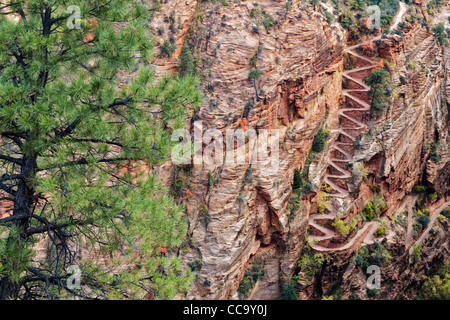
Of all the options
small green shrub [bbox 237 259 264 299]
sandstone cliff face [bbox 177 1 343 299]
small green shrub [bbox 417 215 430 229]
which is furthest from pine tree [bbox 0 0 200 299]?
small green shrub [bbox 417 215 430 229]

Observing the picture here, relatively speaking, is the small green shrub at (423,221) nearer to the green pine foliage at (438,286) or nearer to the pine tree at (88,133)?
the green pine foliage at (438,286)

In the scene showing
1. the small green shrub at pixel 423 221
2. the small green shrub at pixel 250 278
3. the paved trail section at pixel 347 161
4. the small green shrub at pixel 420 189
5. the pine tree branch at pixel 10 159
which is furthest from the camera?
the small green shrub at pixel 420 189

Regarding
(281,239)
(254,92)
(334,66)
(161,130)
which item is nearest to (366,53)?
(334,66)

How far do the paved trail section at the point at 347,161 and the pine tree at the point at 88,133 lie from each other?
17.2 metres

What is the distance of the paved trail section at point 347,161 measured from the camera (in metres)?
23.8

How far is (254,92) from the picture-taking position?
69.9ft

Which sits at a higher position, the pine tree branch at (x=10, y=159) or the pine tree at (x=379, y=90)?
the pine tree at (x=379, y=90)

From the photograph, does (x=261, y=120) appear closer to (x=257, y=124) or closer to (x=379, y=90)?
(x=257, y=124)

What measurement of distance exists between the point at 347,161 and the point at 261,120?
6.28m

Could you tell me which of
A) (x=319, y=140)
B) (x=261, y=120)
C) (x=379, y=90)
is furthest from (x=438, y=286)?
(x=261, y=120)

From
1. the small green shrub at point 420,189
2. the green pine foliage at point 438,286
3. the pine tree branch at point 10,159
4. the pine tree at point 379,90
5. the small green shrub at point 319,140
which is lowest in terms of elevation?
the green pine foliage at point 438,286

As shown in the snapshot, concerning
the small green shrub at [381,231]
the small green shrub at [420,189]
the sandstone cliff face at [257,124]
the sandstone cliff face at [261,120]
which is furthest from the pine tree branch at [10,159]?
the small green shrub at [420,189]

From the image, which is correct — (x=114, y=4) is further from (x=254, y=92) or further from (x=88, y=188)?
(x=254, y=92)

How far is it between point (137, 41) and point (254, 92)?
1436cm
